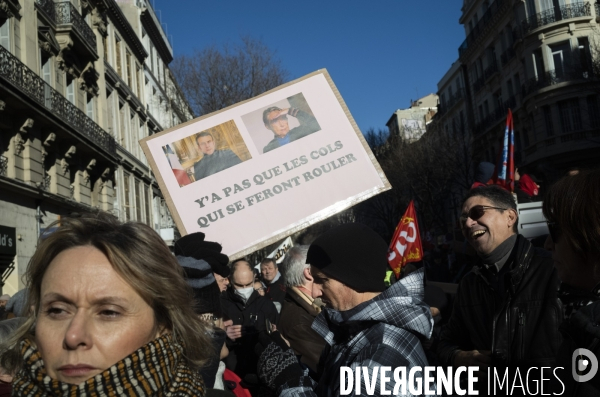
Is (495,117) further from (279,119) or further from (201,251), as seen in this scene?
(201,251)

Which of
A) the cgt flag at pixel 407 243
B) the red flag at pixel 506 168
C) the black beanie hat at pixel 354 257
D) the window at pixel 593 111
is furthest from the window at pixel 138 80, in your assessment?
the black beanie hat at pixel 354 257

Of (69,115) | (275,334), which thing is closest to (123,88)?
(69,115)

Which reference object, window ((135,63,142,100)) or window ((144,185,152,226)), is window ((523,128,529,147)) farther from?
window ((135,63,142,100))

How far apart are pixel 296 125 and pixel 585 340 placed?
3350 mm

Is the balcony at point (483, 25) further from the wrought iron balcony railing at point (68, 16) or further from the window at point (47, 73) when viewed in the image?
the window at point (47, 73)

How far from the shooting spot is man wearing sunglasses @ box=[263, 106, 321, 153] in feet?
16.2

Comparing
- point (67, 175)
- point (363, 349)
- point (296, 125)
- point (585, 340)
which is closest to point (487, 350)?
point (363, 349)

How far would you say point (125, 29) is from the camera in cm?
3275

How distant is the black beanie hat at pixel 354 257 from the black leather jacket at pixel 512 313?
92 centimetres

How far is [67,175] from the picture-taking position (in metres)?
22.4

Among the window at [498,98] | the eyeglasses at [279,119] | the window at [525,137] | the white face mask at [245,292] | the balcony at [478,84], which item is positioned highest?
the balcony at [478,84]

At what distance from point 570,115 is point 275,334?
110 ft

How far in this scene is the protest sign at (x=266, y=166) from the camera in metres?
4.62

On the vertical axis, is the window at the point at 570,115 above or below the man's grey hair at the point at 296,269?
above
